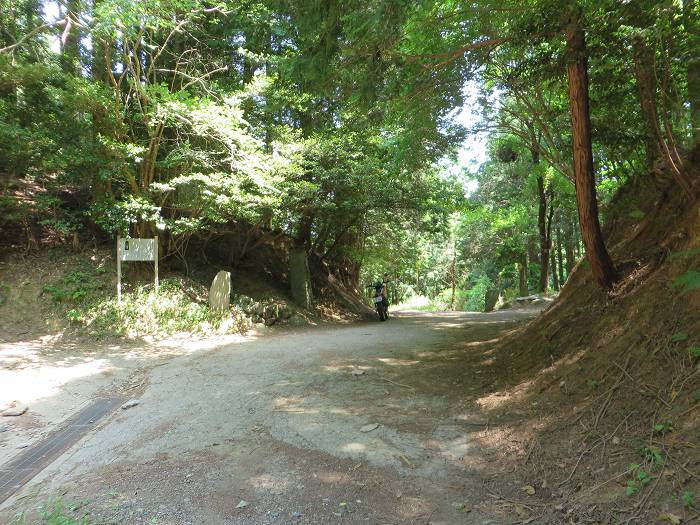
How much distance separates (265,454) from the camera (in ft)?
12.7

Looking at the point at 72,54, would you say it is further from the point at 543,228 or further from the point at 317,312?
the point at 543,228

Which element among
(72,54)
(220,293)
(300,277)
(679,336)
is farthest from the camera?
(300,277)

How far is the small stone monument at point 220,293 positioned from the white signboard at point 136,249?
5.86 ft

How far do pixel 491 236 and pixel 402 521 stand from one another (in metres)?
24.0

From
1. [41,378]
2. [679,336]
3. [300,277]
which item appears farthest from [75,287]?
[679,336]

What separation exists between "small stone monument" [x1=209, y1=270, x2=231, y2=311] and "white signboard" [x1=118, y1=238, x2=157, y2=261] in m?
1.79

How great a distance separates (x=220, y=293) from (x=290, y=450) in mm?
8728

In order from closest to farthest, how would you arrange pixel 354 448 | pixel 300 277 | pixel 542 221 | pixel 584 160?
pixel 354 448 < pixel 584 160 < pixel 300 277 < pixel 542 221

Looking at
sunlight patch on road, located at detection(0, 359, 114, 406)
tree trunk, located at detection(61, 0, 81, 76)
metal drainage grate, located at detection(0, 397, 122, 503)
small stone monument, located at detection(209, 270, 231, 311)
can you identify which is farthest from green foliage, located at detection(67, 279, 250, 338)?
tree trunk, located at detection(61, 0, 81, 76)

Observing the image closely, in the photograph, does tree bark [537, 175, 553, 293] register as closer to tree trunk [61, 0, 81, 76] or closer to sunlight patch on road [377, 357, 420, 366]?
sunlight patch on road [377, 357, 420, 366]

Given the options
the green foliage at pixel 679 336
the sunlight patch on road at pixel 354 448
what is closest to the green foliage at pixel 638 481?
the green foliage at pixel 679 336

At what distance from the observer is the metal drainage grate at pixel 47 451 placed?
3768mm

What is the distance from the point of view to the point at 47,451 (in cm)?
444

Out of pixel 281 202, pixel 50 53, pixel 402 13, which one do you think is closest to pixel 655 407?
pixel 402 13
